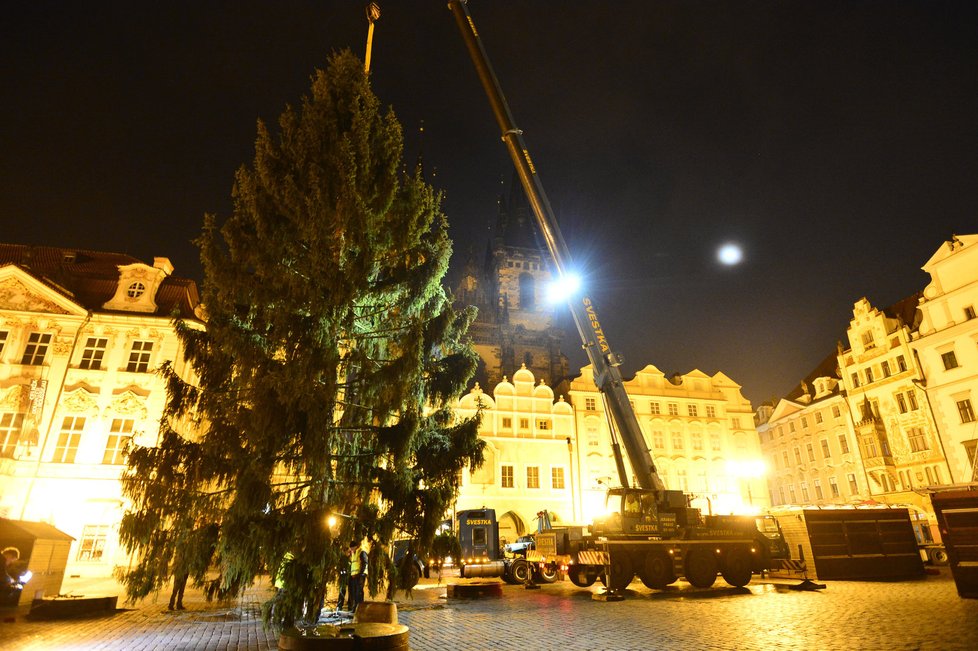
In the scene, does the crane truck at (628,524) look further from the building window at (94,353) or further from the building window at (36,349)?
the building window at (36,349)

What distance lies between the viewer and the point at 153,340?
26000mm

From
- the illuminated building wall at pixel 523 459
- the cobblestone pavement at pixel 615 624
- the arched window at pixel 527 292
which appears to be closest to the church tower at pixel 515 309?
the arched window at pixel 527 292

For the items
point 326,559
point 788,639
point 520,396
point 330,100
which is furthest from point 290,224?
point 520,396

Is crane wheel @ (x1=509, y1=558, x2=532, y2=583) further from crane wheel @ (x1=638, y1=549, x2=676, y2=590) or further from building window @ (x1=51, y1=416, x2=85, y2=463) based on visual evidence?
building window @ (x1=51, y1=416, x2=85, y2=463)

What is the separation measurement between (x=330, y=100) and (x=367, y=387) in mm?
5877

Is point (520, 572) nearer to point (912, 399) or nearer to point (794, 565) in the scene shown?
→ point (794, 565)

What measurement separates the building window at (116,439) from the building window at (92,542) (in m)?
2.77

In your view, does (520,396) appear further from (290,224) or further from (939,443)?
(290,224)

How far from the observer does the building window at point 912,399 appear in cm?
3478

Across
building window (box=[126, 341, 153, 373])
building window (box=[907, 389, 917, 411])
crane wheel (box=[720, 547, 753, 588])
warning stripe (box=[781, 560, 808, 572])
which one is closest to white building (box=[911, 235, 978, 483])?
Answer: building window (box=[907, 389, 917, 411])

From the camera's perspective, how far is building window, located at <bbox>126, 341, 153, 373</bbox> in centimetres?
2541

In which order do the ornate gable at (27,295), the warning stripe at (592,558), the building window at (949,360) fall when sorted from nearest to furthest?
the warning stripe at (592,558) → the ornate gable at (27,295) → the building window at (949,360)

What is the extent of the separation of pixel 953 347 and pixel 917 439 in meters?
6.54

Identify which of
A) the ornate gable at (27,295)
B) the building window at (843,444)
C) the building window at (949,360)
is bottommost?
the building window at (843,444)
